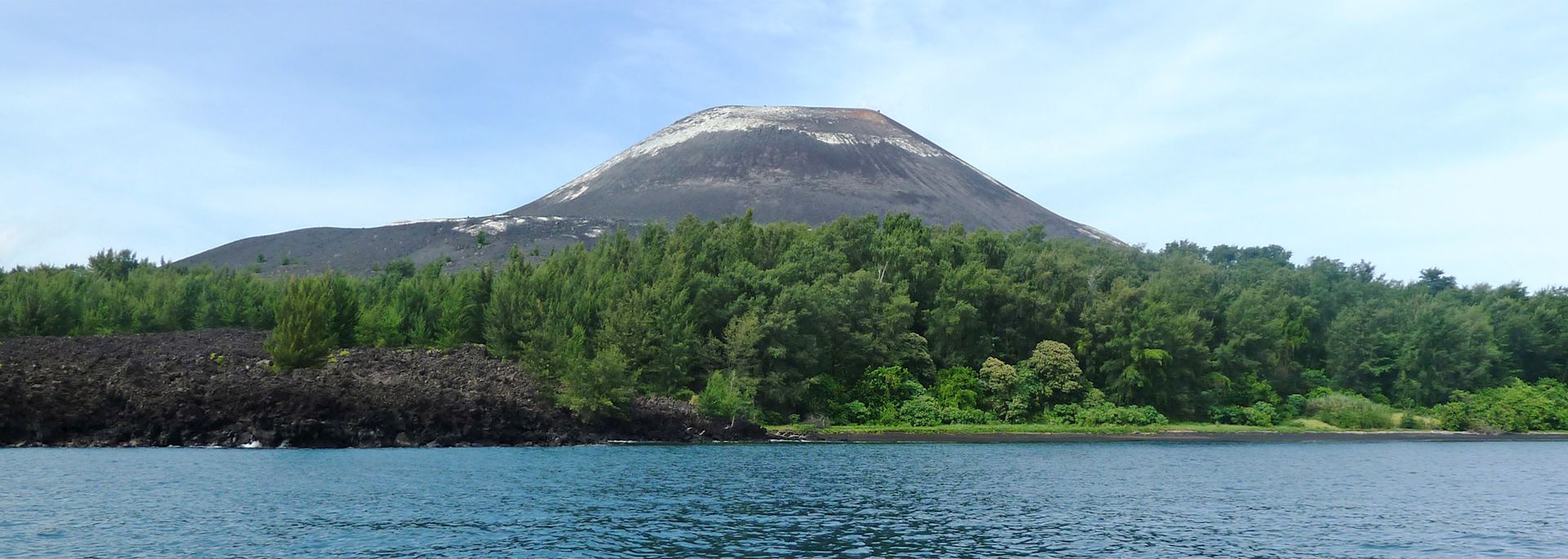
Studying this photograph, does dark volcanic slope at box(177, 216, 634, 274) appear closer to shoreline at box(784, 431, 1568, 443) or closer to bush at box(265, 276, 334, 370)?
bush at box(265, 276, 334, 370)

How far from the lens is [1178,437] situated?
7319cm

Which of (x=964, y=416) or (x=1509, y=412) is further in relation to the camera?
(x=1509, y=412)

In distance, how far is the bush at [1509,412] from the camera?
82.1 m

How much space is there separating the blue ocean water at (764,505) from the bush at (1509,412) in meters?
33.7

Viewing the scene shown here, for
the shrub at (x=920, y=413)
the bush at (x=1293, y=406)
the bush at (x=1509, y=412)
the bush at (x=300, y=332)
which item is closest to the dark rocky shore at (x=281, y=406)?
the bush at (x=300, y=332)

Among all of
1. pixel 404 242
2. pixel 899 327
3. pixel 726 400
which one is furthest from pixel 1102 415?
pixel 404 242

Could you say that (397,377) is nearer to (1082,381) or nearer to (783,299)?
(783,299)

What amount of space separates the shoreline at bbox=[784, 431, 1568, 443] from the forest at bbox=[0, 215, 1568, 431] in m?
3.36

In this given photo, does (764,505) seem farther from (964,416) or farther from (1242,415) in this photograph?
(1242,415)

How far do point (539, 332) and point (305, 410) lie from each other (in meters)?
16.3

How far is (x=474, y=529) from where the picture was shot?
90.8 ft

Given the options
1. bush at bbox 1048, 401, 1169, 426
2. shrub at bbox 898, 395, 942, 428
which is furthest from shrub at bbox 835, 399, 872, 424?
bush at bbox 1048, 401, 1169, 426

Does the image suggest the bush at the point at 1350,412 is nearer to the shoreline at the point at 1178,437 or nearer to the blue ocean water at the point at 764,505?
the shoreline at the point at 1178,437

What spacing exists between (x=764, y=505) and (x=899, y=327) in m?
47.8
